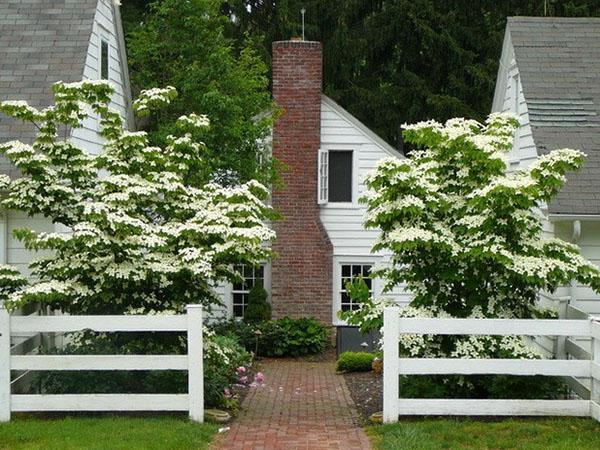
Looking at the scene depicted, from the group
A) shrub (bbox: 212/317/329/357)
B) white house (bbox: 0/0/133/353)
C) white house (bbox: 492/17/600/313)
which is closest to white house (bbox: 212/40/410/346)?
shrub (bbox: 212/317/329/357)

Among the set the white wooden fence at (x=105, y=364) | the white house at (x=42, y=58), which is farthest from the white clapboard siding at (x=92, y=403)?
the white house at (x=42, y=58)

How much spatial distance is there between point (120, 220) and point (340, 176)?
11.5 m

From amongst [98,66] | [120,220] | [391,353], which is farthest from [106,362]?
[98,66]

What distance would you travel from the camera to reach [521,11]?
3123 cm

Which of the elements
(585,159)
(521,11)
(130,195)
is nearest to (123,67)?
(130,195)

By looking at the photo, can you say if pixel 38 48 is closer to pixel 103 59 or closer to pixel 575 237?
pixel 103 59

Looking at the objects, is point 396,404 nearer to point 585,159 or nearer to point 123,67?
point 585,159

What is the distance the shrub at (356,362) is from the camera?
16797 millimetres

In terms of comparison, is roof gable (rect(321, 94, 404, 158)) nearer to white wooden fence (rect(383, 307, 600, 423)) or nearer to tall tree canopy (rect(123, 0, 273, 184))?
tall tree canopy (rect(123, 0, 273, 184))

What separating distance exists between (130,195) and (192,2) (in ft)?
28.7

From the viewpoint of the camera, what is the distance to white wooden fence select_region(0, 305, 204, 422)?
10406 mm

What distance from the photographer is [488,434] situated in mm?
9953

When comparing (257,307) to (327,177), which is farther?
(327,177)

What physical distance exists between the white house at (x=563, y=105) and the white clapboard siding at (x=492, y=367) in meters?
3.11
